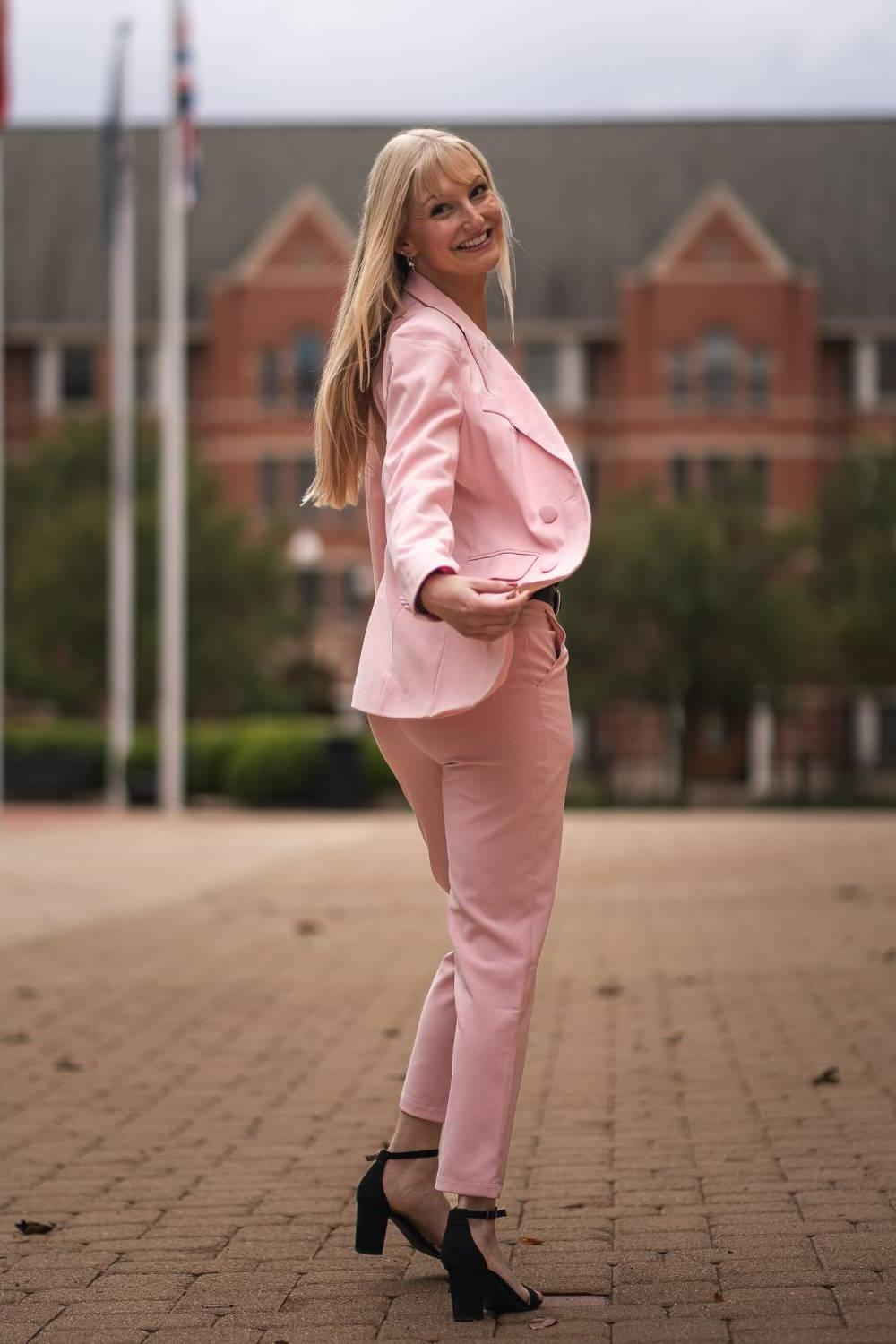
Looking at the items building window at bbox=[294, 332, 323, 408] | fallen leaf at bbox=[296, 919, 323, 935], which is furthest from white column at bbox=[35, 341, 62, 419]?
fallen leaf at bbox=[296, 919, 323, 935]

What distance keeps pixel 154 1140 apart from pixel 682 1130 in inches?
54.2

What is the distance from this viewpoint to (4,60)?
22.0 m

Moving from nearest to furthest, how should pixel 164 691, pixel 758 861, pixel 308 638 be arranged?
pixel 758 861, pixel 164 691, pixel 308 638

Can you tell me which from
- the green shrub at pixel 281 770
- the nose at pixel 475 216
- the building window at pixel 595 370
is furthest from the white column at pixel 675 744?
the nose at pixel 475 216

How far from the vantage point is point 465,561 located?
12.3ft

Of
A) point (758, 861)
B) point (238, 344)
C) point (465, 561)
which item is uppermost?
point (238, 344)

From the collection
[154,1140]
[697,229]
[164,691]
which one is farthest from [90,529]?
[154,1140]

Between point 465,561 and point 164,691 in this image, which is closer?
point 465,561

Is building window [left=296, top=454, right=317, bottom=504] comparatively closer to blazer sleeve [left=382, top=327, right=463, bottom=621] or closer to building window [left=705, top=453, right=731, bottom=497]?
building window [left=705, top=453, right=731, bottom=497]

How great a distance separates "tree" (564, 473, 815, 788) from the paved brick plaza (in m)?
29.5

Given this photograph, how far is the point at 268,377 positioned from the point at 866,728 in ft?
58.8

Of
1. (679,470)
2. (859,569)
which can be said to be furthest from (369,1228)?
(679,470)

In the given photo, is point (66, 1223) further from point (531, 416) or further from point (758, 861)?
point (758, 861)

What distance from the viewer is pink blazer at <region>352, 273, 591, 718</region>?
3.63 meters
